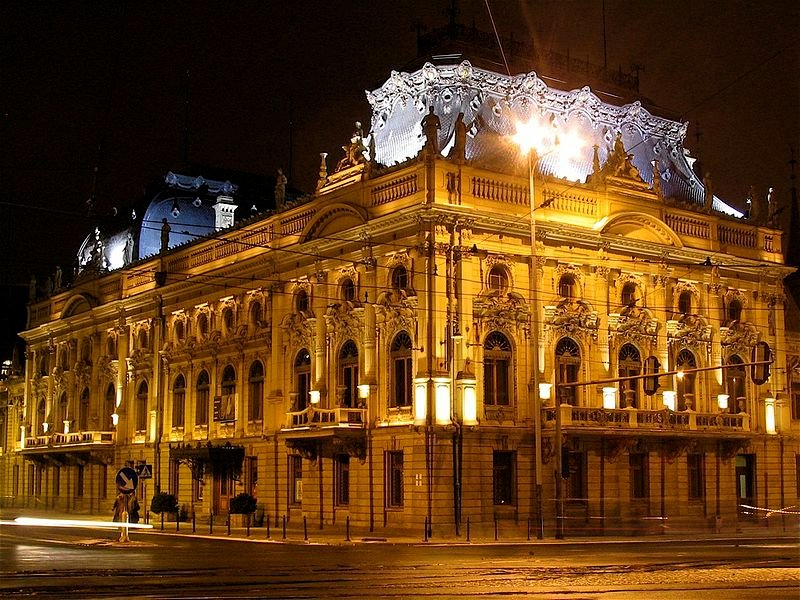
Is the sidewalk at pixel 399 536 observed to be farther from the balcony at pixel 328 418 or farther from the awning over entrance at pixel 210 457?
the balcony at pixel 328 418

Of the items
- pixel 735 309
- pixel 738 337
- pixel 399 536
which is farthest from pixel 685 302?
pixel 399 536

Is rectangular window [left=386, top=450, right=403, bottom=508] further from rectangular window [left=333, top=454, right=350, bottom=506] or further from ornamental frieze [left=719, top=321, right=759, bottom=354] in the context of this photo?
ornamental frieze [left=719, top=321, right=759, bottom=354]

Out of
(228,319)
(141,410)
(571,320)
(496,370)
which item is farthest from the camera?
(141,410)

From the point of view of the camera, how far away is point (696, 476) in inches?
2030

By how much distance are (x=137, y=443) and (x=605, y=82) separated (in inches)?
1185

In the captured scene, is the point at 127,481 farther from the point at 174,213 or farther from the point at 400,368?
the point at 174,213

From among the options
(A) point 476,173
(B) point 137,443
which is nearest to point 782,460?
(A) point 476,173

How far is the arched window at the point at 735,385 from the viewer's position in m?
53.9

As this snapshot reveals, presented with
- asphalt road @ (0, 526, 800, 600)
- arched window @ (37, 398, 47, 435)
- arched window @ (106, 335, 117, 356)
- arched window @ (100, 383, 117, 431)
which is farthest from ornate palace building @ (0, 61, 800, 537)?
arched window @ (37, 398, 47, 435)

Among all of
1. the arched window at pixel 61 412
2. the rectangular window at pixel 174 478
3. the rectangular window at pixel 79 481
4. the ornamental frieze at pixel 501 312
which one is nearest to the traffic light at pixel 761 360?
the ornamental frieze at pixel 501 312

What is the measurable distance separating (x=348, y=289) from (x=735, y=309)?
18.1 m

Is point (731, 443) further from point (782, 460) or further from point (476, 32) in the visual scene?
point (476, 32)

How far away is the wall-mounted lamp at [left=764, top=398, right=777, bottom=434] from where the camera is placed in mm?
54531

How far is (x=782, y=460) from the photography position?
5506 centimetres
